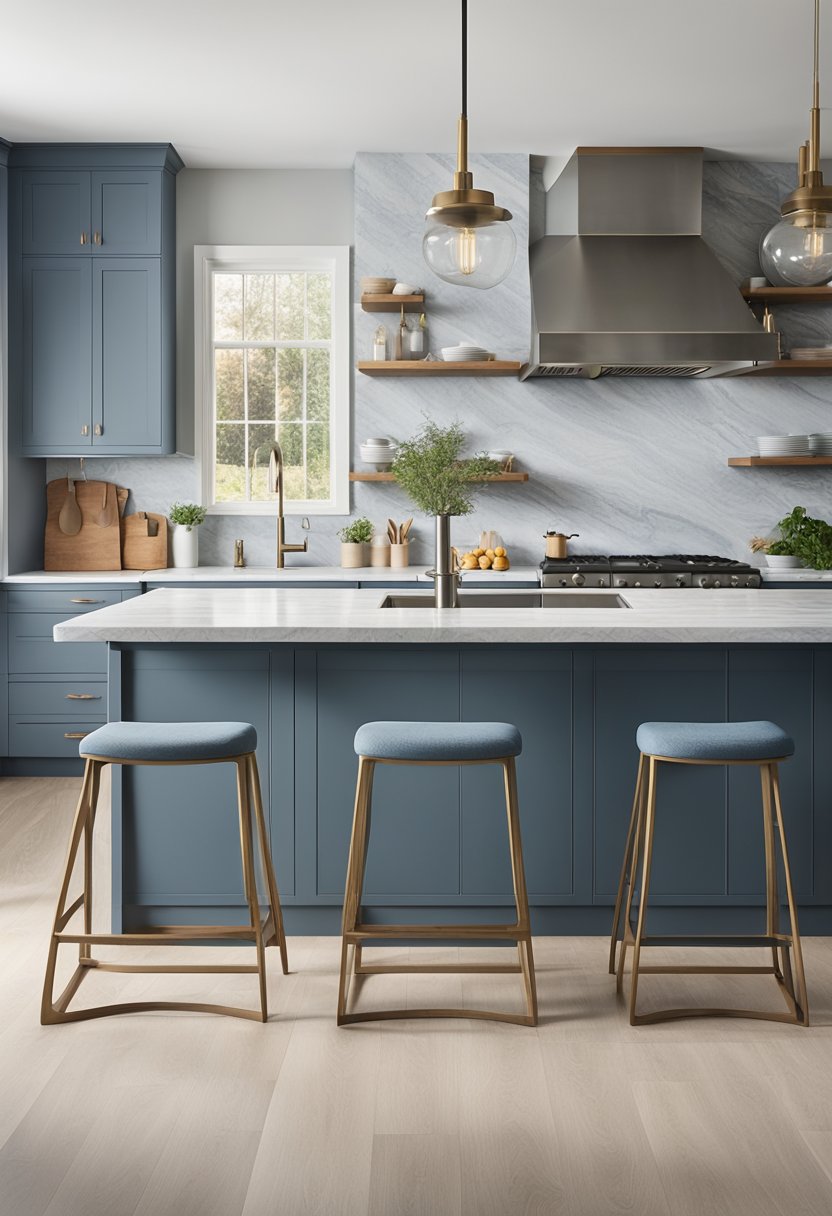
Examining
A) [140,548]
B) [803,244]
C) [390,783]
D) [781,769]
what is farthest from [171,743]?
[140,548]

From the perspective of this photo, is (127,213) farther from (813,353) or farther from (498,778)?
(498,778)

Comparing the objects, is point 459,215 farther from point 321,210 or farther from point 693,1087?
point 321,210

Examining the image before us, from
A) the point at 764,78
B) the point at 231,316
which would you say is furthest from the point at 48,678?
the point at 764,78

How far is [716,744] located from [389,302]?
11.5 ft

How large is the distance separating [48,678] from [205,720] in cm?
229

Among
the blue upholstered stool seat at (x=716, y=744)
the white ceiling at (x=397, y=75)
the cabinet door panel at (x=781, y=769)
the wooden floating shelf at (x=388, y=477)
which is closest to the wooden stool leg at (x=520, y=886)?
the blue upholstered stool seat at (x=716, y=744)

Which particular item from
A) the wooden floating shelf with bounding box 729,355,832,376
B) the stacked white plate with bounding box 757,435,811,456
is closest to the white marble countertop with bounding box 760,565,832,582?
the stacked white plate with bounding box 757,435,811,456

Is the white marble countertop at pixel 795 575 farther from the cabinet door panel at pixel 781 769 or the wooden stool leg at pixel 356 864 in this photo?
the wooden stool leg at pixel 356 864

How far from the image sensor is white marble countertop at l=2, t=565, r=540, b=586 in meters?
5.12

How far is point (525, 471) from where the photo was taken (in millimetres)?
5762

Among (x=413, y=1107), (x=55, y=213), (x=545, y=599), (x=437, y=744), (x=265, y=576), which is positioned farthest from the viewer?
(x=55, y=213)

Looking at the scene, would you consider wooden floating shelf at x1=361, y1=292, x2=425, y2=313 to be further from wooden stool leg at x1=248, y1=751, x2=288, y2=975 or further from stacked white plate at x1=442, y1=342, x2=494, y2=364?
wooden stool leg at x1=248, y1=751, x2=288, y2=975

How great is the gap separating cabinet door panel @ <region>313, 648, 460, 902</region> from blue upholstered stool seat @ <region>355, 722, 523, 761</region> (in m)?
0.48

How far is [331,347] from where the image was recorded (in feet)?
19.3
